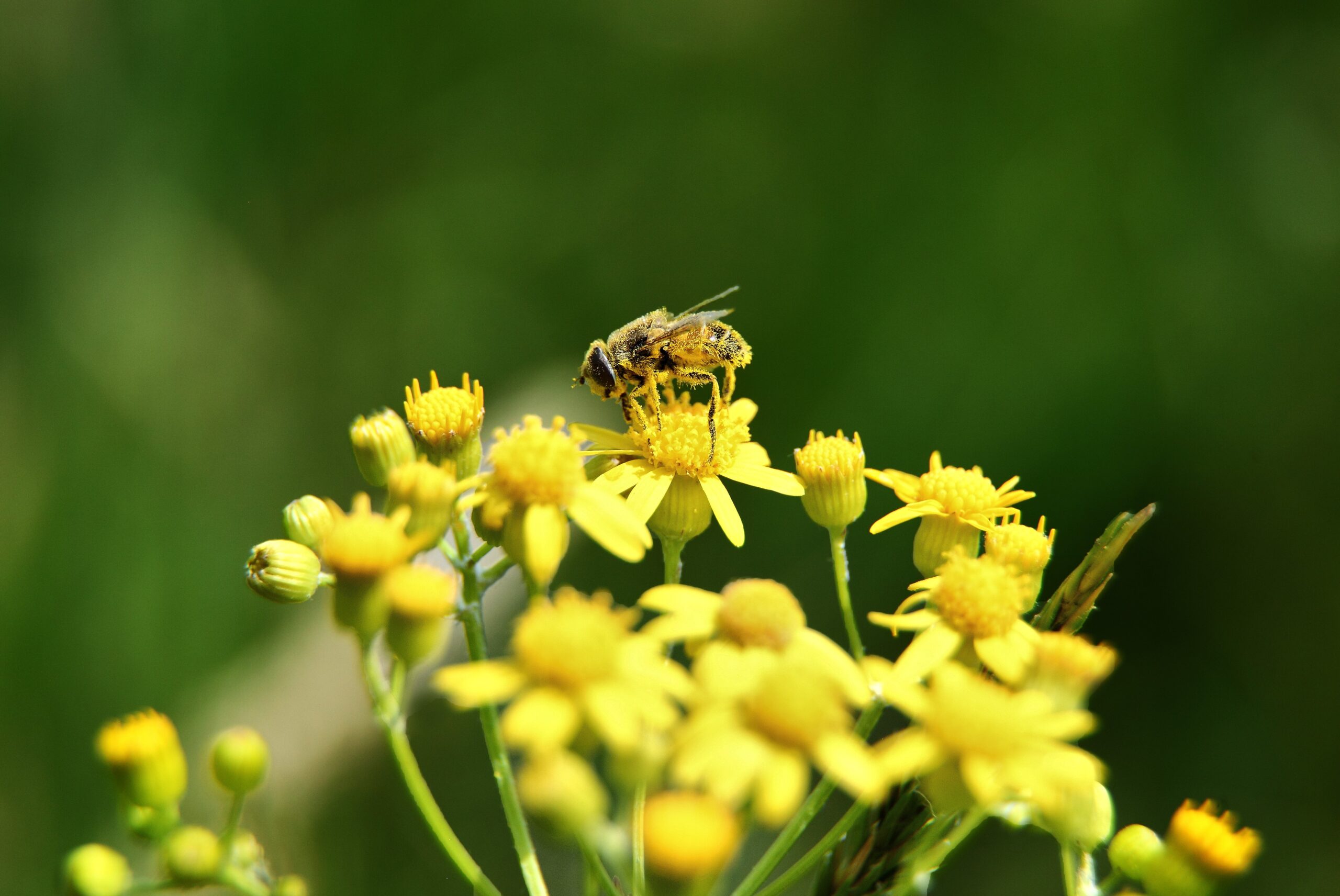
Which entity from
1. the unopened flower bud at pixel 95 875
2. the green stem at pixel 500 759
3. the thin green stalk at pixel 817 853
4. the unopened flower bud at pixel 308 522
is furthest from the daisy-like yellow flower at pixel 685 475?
the unopened flower bud at pixel 95 875

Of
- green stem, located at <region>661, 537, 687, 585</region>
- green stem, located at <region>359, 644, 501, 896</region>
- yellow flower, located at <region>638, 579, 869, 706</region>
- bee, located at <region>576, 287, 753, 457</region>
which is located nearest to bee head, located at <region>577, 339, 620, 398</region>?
bee, located at <region>576, 287, 753, 457</region>

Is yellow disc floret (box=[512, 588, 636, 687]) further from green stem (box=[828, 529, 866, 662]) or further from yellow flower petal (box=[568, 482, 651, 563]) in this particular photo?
green stem (box=[828, 529, 866, 662])

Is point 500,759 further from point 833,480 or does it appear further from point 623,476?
point 833,480

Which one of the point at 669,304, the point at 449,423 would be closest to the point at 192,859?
the point at 449,423

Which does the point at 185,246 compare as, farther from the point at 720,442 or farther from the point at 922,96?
the point at 922,96

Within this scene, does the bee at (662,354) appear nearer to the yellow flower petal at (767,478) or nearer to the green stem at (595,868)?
the yellow flower petal at (767,478)
